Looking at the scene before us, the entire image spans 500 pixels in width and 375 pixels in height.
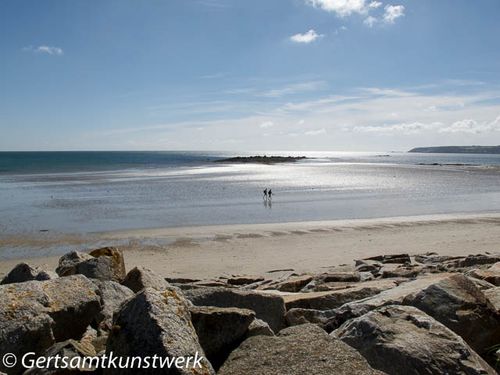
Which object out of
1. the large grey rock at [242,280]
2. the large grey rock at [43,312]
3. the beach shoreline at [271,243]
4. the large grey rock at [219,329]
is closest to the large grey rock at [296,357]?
the large grey rock at [219,329]

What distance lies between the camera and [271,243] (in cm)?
1728

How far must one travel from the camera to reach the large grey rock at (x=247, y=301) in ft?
18.9

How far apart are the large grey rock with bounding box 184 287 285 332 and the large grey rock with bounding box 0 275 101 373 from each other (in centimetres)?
119

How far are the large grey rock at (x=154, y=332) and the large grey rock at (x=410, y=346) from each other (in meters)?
1.49

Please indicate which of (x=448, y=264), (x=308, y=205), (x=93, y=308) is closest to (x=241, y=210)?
(x=308, y=205)

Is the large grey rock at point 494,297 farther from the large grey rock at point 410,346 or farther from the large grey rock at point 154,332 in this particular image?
the large grey rock at point 154,332

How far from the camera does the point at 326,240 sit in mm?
17688

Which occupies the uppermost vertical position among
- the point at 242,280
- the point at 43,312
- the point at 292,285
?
the point at 43,312

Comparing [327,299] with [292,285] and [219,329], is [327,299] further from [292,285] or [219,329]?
[292,285]

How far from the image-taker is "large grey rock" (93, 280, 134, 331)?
17.4 ft

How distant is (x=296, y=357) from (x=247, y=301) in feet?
6.61

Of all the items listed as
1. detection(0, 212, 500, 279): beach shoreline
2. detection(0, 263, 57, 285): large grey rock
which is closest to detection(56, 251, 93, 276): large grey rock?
detection(0, 263, 57, 285): large grey rock

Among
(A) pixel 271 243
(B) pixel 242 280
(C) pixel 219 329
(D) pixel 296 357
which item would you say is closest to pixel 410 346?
(D) pixel 296 357

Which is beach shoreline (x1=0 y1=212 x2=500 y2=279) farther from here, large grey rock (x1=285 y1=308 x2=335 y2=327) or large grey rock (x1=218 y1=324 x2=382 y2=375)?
large grey rock (x1=218 y1=324 x2=382 y2=375)
